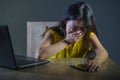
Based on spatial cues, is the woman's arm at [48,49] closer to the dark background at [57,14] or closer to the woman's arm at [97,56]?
the woman's arm at [97,56]

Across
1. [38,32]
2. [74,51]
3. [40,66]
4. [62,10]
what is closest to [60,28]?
[74,51]

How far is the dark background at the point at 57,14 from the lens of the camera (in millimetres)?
2961

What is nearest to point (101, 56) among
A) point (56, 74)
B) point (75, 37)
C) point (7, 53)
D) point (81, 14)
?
point (75, 37)

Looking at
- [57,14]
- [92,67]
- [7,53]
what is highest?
[7,53]

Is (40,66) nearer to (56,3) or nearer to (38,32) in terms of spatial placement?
(38,32)

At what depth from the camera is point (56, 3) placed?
2.97 meters

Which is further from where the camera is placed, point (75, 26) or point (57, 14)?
point (57, 14)

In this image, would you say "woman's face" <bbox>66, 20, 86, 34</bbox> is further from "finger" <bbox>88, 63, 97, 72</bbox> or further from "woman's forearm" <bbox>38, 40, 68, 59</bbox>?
"finger" <bbox>88, 63, 97, 72</bbox>

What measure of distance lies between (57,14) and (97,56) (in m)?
1.70

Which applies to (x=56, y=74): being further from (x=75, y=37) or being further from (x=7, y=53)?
(x=75, y=37)

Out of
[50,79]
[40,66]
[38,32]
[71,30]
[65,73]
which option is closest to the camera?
[50,79]

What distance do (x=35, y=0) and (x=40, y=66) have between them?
2.02 metres

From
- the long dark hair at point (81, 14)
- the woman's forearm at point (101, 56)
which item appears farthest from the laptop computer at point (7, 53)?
the long dark hair at point (81, 14)

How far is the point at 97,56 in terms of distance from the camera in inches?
54.1
